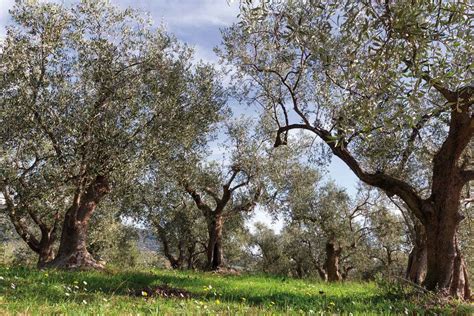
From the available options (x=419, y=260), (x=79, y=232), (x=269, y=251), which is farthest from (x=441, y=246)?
(x=269, y=251)

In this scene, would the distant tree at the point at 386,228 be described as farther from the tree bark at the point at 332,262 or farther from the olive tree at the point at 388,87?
the olive tree at the point at 388,87

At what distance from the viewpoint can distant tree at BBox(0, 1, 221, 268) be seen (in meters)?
17.4

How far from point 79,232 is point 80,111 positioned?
232 inches

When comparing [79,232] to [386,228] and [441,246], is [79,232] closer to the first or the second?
[441,246]

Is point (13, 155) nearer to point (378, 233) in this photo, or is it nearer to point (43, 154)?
point (43, 154)

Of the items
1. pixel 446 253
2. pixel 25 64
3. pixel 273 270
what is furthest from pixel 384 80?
pixel 273 270

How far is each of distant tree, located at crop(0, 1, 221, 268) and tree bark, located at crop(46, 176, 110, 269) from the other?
4 cm

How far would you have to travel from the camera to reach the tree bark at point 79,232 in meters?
19.0

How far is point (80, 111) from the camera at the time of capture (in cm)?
1753

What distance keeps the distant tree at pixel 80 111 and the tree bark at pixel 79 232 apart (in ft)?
0.15

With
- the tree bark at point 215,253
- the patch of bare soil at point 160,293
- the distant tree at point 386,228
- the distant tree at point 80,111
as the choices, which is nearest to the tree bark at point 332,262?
the distant tree at point 386,228

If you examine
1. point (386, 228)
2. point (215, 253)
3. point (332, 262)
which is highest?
point (386, 228)

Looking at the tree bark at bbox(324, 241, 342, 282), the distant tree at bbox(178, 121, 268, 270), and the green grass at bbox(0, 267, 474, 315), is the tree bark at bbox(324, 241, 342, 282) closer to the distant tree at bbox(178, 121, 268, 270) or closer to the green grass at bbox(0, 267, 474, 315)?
the distant tree at bbox(178, 121, 268, 270)

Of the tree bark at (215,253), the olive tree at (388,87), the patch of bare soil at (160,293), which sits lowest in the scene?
the patch of bare soil at (160,293)
